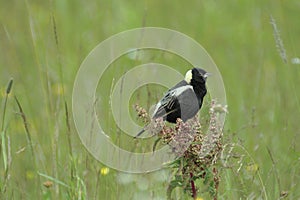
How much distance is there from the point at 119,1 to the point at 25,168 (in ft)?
10.3

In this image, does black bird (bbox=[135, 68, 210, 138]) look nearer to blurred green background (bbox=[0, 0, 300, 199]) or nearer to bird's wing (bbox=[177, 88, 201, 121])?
bird's wing (bbox=[177, 88, 201, 121])

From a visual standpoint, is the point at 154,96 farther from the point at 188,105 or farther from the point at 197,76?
the point at 188,105

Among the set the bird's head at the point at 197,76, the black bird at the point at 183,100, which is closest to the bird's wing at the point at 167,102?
the black bird at the point at 183,100

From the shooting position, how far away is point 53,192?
3.20 meters

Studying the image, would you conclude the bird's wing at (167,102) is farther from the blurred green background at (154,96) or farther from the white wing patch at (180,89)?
the blurred green background at (154,96)

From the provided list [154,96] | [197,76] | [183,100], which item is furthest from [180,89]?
[154,96]

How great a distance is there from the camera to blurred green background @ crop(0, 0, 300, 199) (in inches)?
122

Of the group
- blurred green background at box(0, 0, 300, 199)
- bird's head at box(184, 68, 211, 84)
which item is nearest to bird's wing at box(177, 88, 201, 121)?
bird's head at box(184, 68, 211, 84)

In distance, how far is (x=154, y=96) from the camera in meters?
3.80

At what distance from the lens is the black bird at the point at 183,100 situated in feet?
9.05

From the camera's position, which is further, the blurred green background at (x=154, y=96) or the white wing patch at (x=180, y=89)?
the blurred green background at (x=154, y=96)

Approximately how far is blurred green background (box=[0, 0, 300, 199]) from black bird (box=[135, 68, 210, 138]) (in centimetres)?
23

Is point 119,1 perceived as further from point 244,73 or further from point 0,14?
point 244,73

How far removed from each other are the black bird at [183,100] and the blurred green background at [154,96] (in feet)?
0.77
